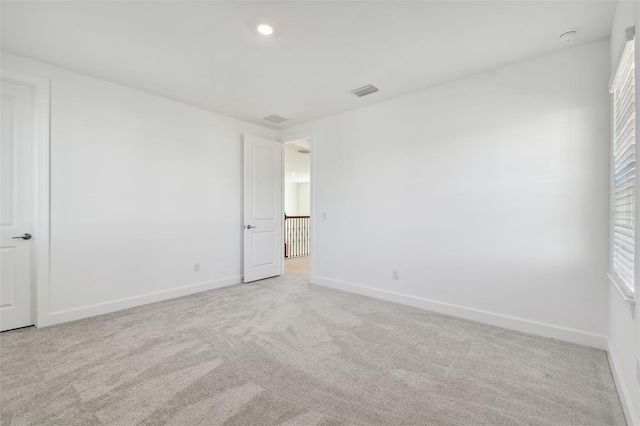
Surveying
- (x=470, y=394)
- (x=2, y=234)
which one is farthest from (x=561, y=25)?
(x=2, y=234)

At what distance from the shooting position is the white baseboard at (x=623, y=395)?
1490 millimetres

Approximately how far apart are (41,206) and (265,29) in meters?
2.77

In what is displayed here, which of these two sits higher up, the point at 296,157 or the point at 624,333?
the point at 296,157

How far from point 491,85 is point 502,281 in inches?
79.3

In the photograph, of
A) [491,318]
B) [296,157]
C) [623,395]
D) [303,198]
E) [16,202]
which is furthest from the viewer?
[303,198]

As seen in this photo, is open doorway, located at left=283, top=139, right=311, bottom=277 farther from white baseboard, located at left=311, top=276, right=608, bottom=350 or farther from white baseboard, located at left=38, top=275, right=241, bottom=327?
white baseboard, located at left=311, top=276, right=608, bottom=350

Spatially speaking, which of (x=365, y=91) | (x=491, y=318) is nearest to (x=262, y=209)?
(x=365, y=91)

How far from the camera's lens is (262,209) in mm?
4840

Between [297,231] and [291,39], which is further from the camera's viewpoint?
[297,231]

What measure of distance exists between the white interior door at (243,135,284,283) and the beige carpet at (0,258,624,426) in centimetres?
167

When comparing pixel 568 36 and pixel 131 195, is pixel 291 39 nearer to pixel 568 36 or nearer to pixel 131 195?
pixel 568 36

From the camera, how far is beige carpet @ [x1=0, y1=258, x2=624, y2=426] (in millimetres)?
1627

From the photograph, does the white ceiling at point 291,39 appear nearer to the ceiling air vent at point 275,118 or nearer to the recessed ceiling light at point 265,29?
the recessed ceiling light at point 265,29

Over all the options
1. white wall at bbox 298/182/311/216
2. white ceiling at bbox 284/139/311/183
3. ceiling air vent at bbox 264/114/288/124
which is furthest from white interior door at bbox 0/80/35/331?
white wall at bbox 298/182/311/216
